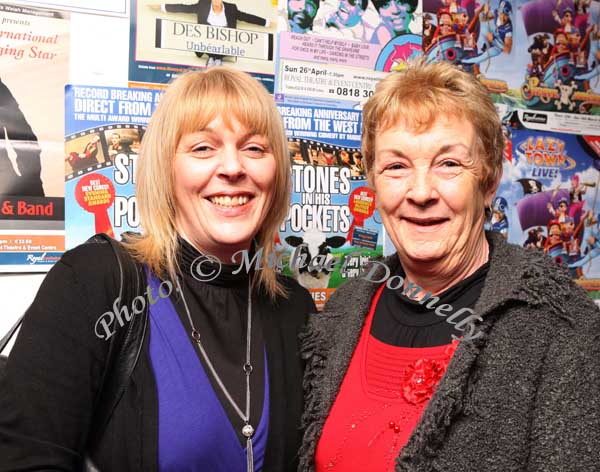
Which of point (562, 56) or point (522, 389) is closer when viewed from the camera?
point (522, 389)

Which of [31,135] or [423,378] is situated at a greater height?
[31,135]

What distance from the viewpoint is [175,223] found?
1.18m

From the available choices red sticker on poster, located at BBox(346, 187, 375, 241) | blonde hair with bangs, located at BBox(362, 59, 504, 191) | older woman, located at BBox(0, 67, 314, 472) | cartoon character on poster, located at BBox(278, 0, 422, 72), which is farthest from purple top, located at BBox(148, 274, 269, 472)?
cartoon character on poster, located at BBox(278, 0, 422, 72)

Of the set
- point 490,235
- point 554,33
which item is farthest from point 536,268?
point 554,33

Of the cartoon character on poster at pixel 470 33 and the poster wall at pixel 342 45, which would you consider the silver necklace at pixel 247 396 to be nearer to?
the poster wall at pixel 342 45

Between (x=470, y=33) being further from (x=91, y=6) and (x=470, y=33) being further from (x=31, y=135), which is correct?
(x=31, y=135)

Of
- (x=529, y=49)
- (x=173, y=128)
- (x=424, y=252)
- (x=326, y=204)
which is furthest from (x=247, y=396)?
(x=529, y=49)

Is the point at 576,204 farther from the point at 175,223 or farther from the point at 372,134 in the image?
the point at 175,223

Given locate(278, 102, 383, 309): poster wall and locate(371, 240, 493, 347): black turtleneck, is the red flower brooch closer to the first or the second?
locate(371, 240, 493, 347): black turtleneck

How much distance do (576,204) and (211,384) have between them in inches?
53.9

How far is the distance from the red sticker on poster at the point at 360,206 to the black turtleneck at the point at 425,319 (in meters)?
0.43

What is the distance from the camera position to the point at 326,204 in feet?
5.13

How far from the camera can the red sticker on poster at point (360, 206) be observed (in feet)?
5.22

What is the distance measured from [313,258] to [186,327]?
561mm
